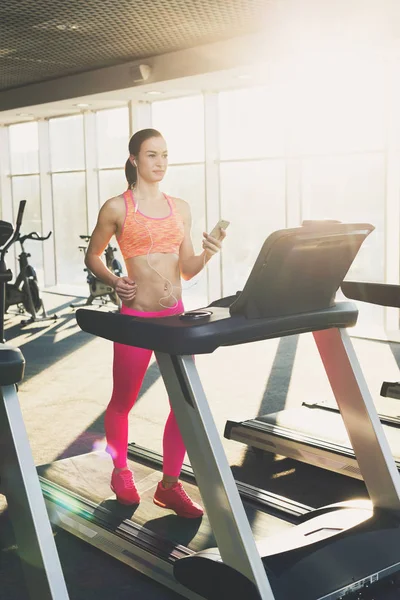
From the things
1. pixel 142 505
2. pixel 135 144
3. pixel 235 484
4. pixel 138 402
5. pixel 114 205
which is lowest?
pixel 138 402

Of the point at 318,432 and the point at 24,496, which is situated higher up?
the point at 24,496

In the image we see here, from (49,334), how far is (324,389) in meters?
3.47

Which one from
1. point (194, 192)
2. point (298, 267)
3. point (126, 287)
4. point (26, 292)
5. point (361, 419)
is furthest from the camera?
point (194, 192)

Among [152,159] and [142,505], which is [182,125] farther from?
[142,505]

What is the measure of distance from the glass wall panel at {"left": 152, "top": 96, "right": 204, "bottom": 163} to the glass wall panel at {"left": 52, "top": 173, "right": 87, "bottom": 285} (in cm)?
220

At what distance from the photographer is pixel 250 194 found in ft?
30.1

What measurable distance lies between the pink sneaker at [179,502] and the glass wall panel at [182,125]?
694 centimetres

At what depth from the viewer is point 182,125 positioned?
9.48 meters

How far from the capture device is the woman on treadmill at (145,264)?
105 inches

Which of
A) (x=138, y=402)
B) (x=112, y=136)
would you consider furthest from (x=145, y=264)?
(x=112, y=136)

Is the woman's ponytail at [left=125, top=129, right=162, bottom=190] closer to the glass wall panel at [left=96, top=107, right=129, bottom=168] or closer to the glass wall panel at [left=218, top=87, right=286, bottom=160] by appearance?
the glass wall panel at [left=218, top=87, right=286, bottom=160]

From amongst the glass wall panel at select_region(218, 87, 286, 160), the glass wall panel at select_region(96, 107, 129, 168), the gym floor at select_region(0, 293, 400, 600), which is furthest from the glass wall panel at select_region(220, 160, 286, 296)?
the gym floor at select_region(0, 293, 400, 600)

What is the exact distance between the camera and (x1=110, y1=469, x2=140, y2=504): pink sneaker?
2.82 meters

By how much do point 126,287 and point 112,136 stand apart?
331 inches
